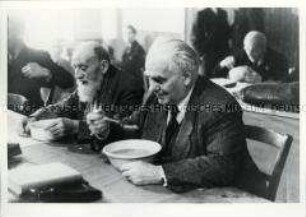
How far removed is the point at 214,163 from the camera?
49.1 inches

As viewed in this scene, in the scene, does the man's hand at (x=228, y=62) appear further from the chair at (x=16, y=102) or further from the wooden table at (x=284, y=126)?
the chair at (x=16, y=102)

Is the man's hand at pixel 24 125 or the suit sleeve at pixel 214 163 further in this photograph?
the man's hand at pixel 24 125

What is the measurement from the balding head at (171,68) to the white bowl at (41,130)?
362 millimetres

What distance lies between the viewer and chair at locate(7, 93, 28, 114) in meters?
1.36

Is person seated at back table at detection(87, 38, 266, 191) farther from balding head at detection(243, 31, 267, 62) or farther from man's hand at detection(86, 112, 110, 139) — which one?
balding head at detection(243, 31, 267, 62)

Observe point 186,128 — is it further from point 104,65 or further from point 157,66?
point 104,65

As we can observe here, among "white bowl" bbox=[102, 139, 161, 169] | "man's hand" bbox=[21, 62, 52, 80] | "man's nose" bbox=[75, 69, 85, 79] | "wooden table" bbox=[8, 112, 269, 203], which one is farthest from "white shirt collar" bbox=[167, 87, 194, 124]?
"man's hand" bbox=[21, 62, 52, 80]

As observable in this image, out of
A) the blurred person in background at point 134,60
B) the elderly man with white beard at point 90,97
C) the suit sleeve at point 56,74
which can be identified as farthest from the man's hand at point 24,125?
the blurred person in background at point 134,60

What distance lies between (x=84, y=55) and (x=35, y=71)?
17cm

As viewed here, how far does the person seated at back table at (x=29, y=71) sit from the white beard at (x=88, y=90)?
32 mm

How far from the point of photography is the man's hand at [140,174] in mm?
1225

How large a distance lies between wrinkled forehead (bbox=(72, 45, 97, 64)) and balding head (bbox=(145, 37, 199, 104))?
0.18 metres

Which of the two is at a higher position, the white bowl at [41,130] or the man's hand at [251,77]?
the man's hand at [251,77]

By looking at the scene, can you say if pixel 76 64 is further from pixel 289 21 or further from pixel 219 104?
pixel 289 21
